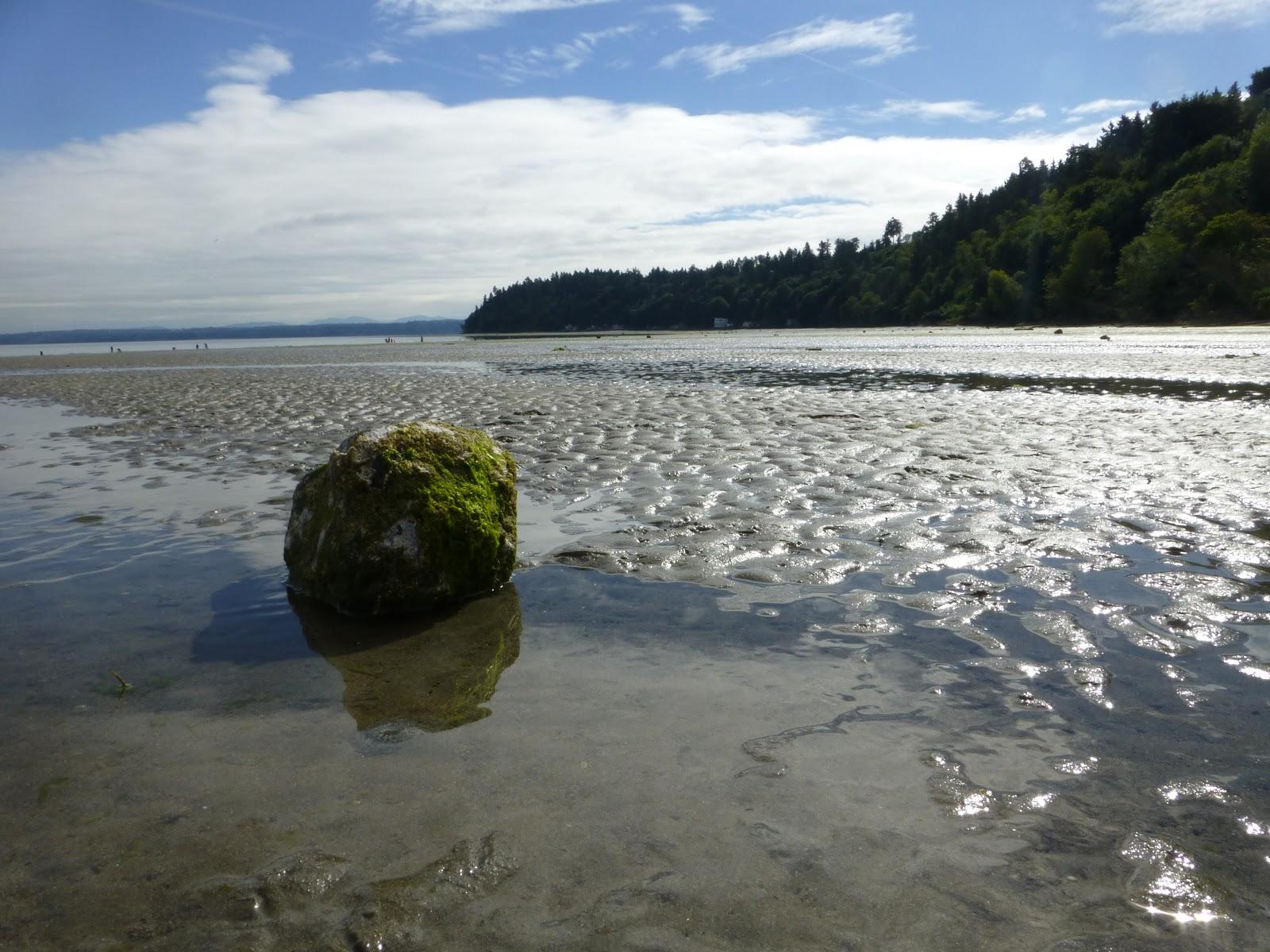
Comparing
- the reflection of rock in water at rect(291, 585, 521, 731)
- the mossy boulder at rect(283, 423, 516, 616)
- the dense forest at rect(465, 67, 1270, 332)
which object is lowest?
the reflection of rock in water at rect(291, 585, 521, 731)

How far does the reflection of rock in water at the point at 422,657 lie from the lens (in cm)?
433

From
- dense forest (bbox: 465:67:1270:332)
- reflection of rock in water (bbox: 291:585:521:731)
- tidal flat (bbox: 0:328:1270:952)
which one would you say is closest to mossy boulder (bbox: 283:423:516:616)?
reflection of rock in water (bbox: 291:585:521:731)

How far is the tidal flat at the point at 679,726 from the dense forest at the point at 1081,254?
270 feet

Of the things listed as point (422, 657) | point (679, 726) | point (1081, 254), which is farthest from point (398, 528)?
point (1081, 254)

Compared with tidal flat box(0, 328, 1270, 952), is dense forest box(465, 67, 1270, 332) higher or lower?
higher

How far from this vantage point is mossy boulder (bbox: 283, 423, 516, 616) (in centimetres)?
588

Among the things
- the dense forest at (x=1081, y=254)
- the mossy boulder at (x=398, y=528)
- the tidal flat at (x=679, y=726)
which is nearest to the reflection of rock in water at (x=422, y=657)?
the tidal flat at (x=679, y=726)

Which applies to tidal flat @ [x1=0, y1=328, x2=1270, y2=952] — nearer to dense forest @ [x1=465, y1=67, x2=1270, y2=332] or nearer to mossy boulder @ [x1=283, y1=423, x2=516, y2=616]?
mossy boulder @ [x1=283, y1=423, x2=516, y2=616]

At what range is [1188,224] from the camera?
87.6 m

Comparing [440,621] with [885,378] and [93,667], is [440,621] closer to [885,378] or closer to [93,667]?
[93,667]

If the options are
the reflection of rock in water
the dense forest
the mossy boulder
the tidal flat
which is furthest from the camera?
the dense forest

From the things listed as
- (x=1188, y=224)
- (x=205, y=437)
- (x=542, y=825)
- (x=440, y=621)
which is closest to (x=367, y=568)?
(x=440, y=621)

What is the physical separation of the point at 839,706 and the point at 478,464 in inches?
144

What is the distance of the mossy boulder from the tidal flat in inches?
12.2
